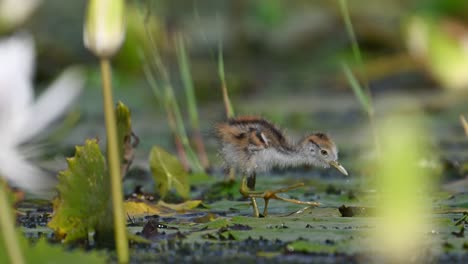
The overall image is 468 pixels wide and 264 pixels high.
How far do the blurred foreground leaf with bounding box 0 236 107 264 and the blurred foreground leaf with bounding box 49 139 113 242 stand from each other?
0.43 m

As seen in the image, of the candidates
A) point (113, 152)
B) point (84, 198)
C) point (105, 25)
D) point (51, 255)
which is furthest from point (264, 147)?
point (105, 25)

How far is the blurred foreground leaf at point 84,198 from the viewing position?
8.46 ft

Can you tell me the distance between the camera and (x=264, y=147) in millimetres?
3209

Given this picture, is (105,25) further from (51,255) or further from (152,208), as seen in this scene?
(152,208)

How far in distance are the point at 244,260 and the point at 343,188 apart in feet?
4.88

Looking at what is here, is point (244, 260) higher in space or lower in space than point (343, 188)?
lower

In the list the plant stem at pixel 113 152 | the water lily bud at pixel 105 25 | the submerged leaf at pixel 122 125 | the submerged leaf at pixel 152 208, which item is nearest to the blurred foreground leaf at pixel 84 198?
the submerged leaf at pixel 122 125

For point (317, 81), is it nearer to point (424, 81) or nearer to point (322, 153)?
point (424, 81)

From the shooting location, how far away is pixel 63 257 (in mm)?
2111

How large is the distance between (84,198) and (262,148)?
77 cm

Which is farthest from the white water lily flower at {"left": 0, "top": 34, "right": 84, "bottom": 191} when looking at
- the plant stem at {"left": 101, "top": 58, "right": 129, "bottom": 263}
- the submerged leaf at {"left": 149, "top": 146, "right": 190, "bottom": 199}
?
the submerged leaf at {"left": 149, "top": 146, "right": 190, "bottom": 199}

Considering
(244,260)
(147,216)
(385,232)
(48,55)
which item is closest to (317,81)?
(48,55)

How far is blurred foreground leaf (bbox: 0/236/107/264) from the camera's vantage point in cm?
210

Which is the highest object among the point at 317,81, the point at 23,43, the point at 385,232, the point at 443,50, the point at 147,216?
the point at 317,81
